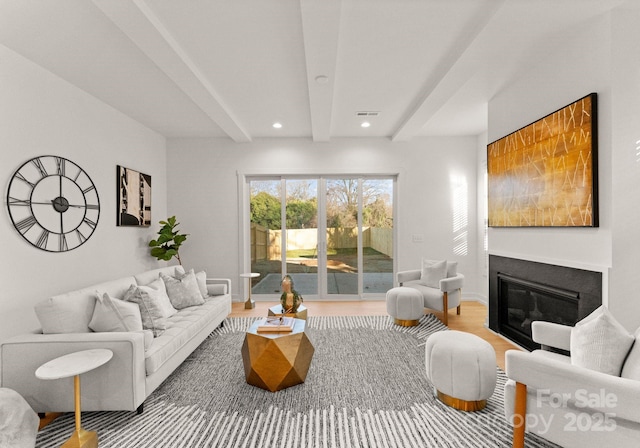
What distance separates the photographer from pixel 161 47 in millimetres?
2496

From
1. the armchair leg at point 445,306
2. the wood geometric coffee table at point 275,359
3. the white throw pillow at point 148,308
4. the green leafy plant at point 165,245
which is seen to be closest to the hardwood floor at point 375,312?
the armchair leg at point 445,306

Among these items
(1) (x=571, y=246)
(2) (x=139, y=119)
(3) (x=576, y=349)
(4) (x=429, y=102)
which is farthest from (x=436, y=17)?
(2) (x=139, y=119)

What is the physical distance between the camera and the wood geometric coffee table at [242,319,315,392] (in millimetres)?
2498

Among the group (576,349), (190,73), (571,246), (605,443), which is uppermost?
(190,73)

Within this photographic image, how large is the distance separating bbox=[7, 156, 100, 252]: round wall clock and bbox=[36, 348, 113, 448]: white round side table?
5.02ft

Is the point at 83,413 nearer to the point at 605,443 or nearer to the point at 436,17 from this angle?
the point at 605,443

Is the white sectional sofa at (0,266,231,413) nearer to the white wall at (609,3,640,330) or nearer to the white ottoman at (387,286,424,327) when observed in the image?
the white ottoman at (387,286,424,327)

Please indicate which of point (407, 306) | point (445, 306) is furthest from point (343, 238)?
point (445, 306)

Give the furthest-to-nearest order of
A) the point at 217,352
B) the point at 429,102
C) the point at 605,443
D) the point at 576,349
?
the point at 429,102 → the point at 217,352 → the point at 576,349 → the point at 605,443

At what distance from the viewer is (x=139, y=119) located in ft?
14.9

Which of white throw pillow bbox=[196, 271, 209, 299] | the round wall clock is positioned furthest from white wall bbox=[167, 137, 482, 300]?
the round wall clock

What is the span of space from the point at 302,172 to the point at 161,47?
3226 millimetres

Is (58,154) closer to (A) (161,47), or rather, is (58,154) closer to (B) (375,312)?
(A) (161,47)

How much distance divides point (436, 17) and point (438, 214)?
3.72 metres
